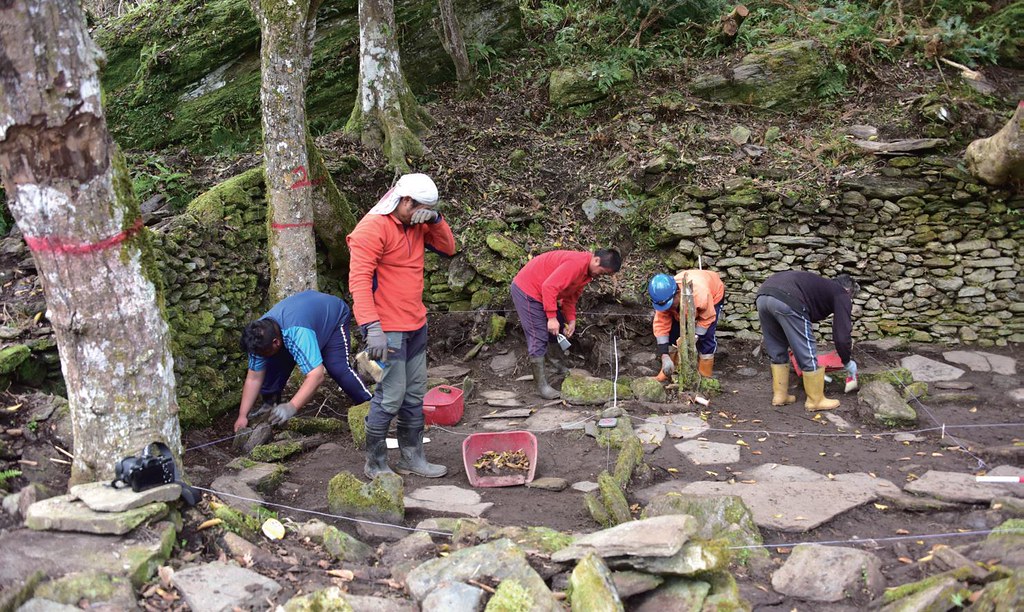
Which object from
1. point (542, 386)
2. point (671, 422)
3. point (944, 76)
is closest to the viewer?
point (671, 422)

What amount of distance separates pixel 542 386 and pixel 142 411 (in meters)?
3.78

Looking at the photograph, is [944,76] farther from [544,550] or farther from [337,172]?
[544,550]

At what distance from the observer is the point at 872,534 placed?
393cm

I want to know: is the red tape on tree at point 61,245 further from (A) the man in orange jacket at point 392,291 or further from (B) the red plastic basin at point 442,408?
(B) the red plastic basin at point 442,408

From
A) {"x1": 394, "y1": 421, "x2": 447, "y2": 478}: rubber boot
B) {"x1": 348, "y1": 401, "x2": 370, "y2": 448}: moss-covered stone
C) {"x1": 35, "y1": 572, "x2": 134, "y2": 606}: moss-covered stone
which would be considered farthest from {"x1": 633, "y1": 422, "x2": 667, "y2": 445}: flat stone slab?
{"x1": 35, "y1": 572, "x2": 134, "y2": 606}: moss-covered stone

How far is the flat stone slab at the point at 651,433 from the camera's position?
549 cm

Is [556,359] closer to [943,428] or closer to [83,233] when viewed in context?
[943,428]

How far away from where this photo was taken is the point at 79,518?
3.11 meters

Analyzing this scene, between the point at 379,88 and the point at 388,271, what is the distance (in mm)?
5029

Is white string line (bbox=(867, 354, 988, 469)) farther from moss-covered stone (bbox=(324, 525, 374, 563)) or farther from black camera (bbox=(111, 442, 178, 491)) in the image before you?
black camera (bbox=(111, 442, 178, 491))

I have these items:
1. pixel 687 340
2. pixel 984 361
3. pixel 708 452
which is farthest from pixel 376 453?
pixel 984 361

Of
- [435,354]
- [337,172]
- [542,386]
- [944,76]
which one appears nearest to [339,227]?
[337,172]

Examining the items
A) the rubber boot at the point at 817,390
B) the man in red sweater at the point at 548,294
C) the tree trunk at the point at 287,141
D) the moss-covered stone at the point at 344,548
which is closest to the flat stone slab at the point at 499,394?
the man in red sweater at the point at 548,294

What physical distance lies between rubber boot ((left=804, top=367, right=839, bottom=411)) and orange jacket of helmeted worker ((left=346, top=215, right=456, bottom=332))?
347cm
